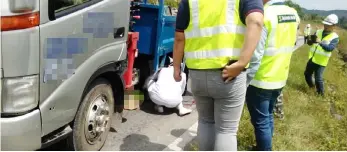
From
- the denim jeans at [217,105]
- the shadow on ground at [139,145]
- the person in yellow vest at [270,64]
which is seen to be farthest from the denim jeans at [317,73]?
the denim jeans at [217,105]

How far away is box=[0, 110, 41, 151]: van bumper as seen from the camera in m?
2.47

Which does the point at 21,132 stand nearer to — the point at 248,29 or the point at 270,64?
the point at 248,29

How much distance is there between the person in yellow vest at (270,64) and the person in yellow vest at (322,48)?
381cm

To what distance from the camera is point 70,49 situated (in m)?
2.88

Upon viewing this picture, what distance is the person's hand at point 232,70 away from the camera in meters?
2.49

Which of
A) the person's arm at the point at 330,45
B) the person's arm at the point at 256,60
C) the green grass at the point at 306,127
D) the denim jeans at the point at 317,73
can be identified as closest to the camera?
the person's arm at the point at 256,60

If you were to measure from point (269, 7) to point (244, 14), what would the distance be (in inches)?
34.5

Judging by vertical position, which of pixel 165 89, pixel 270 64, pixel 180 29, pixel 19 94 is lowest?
pixel 165 89

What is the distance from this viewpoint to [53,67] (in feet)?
8.87

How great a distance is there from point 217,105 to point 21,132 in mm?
1342

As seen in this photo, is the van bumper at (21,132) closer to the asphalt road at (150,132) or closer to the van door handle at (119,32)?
the asphalt road at (150,132)

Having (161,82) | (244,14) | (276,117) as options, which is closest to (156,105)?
(161,82)

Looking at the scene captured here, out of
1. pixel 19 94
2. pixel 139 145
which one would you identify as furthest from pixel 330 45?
pixel 19 94

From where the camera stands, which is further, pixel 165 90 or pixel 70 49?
pixel 165 90
